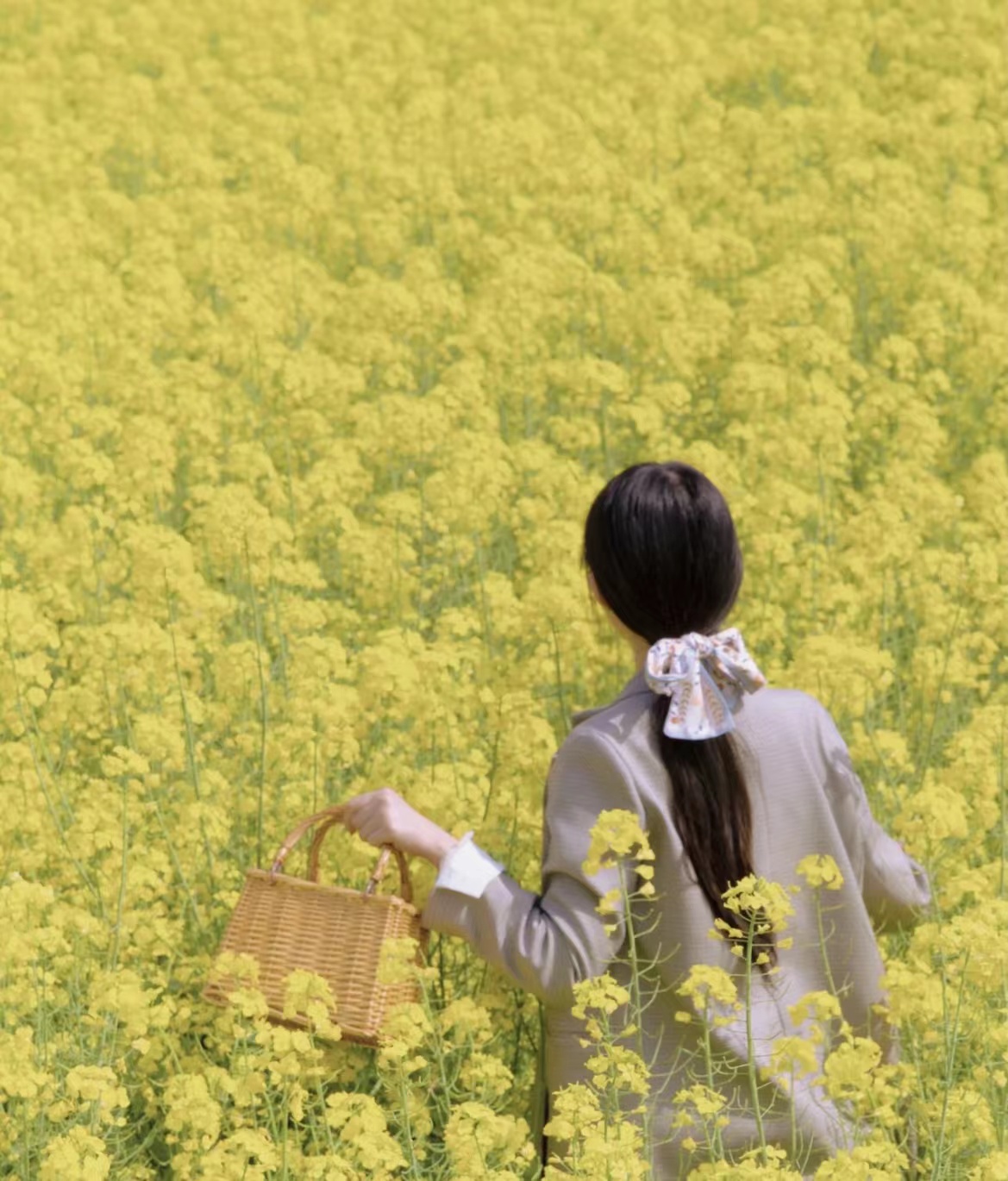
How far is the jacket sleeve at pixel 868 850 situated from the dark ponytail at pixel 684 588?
190 millimetres

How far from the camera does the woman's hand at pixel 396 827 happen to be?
138 inches

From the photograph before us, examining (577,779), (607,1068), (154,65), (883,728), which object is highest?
(577,779)

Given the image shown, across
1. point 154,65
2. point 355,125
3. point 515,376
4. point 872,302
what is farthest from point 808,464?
point 154,65

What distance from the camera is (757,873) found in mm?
3422

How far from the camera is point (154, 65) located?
517 inches

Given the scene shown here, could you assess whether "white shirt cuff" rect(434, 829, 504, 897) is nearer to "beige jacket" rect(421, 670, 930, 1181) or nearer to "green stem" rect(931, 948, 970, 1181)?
"beige jacket" rect(421, 670, 930, 1181)

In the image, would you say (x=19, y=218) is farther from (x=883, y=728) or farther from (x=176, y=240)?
(x=883, y=728)

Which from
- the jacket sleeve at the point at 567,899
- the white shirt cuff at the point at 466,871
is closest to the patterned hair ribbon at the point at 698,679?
the jacket sleeve at the point at 567,899

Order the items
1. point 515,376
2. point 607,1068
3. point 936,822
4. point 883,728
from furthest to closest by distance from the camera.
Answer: point 515,376 → point 883,728 → point 936,822 → point 607,1068

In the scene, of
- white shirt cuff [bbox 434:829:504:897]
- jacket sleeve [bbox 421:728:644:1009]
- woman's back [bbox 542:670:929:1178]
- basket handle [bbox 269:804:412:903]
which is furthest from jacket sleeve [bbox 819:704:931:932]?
basket handle [bbox 269:804:412:903]

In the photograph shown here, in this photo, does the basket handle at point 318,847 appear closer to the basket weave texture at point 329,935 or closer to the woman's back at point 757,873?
the basket weave texture at point 329,935

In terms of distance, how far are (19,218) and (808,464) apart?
14.0 feet

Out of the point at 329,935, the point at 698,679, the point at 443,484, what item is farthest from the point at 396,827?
the point at 443,484

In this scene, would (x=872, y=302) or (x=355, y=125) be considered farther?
(x=355, y=125)
